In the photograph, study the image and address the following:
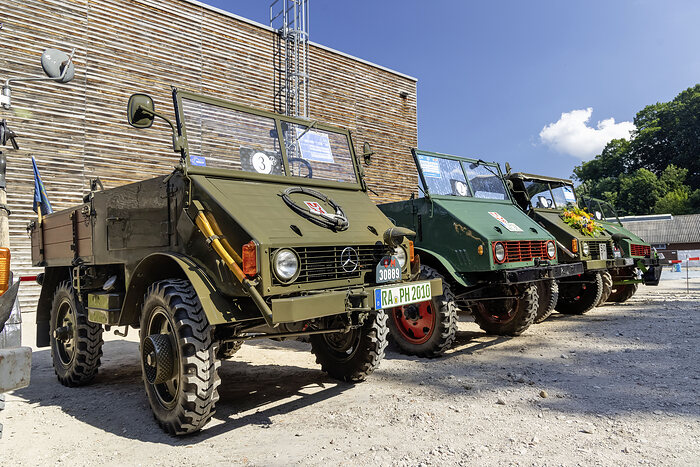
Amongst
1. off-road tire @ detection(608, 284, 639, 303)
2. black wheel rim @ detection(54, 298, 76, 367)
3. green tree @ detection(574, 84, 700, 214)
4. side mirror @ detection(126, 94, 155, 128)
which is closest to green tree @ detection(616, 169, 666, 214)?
green tree @ detection(574, 84, 700, 214)

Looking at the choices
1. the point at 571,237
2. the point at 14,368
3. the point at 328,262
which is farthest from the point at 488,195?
the point at 14,368

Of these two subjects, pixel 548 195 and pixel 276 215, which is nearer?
pixel 276 215

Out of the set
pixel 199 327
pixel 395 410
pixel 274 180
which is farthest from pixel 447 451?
pixel 274 180

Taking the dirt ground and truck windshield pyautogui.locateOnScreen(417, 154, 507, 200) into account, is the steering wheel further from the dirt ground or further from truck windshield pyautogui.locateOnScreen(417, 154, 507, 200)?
truck windshield pyautogui.locateOnScreen(417, 154, 507, 200)

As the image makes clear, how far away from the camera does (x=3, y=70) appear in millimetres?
11023

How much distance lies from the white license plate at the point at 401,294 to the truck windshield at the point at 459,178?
2701 mm

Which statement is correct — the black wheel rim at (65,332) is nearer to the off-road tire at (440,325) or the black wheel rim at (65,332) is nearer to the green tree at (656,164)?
the off-road tire at (440,325)

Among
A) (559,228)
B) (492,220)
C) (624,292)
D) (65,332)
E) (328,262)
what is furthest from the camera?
(624,292)

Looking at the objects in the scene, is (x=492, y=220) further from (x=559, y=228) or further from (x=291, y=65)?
(x=291, y=65)

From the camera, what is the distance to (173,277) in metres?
4.14

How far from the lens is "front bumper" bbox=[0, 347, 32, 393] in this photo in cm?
234

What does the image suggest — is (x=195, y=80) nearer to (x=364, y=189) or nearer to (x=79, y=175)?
(x=79, y=175)

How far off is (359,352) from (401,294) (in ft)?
3.01

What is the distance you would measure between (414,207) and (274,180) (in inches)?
117
